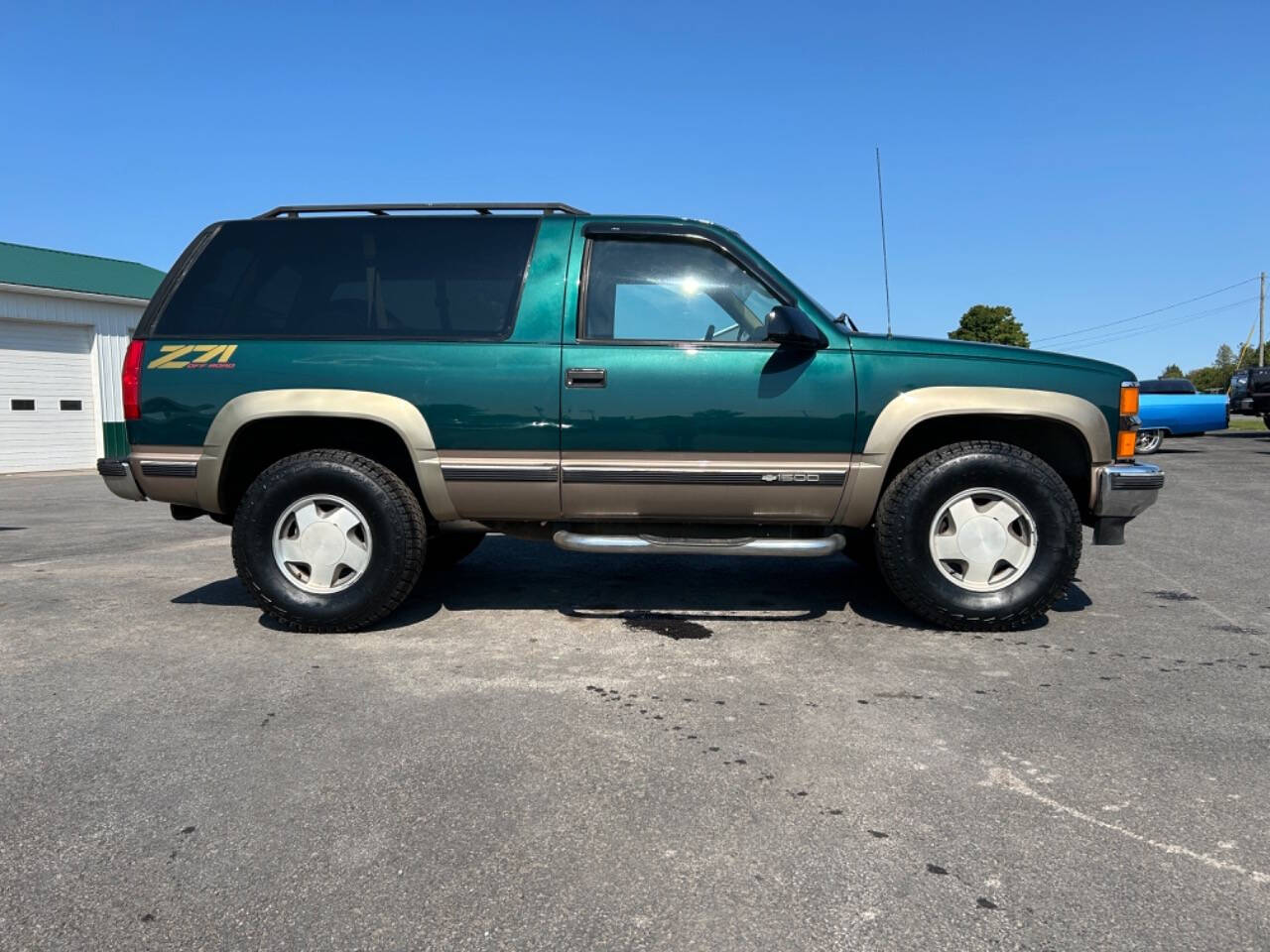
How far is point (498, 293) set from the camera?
4.02 meters

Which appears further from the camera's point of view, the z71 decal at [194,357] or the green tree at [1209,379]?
the green tree at [1209,379]

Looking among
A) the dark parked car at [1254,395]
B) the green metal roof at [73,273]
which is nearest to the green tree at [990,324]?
the dark parked car at [1254,395]

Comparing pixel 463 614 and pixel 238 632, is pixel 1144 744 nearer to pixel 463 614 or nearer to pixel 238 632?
pixel 463 614

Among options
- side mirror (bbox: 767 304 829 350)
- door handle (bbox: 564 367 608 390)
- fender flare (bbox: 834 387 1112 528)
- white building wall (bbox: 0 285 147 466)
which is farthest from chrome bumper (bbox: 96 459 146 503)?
white building wall (bbox: 0 285 147 466)

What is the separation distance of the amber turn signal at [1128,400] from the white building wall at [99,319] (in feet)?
59.1

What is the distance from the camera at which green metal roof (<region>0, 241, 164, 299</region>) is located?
56.0 ft

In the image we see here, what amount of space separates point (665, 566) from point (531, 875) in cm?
367

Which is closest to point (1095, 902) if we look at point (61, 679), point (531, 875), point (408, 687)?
point (531, 875)

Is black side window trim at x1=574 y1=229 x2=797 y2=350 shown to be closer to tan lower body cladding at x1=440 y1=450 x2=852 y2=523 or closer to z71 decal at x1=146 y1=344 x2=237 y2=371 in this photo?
tan lower body cladding at x1=440 y1=450 x2=852 y2=523

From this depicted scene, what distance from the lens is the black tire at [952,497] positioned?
153 inches

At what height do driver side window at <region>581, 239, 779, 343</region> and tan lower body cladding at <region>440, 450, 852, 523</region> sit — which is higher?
driver side window at <region>581, 239, 779, 343</region>

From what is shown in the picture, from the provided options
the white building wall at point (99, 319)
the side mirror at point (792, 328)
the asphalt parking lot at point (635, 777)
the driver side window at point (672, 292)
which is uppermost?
the white building wall at point (99, 319)

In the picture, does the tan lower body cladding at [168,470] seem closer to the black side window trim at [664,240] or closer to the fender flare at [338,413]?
the fender flare at [338,413]

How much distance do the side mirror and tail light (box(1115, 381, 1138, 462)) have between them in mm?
1499
